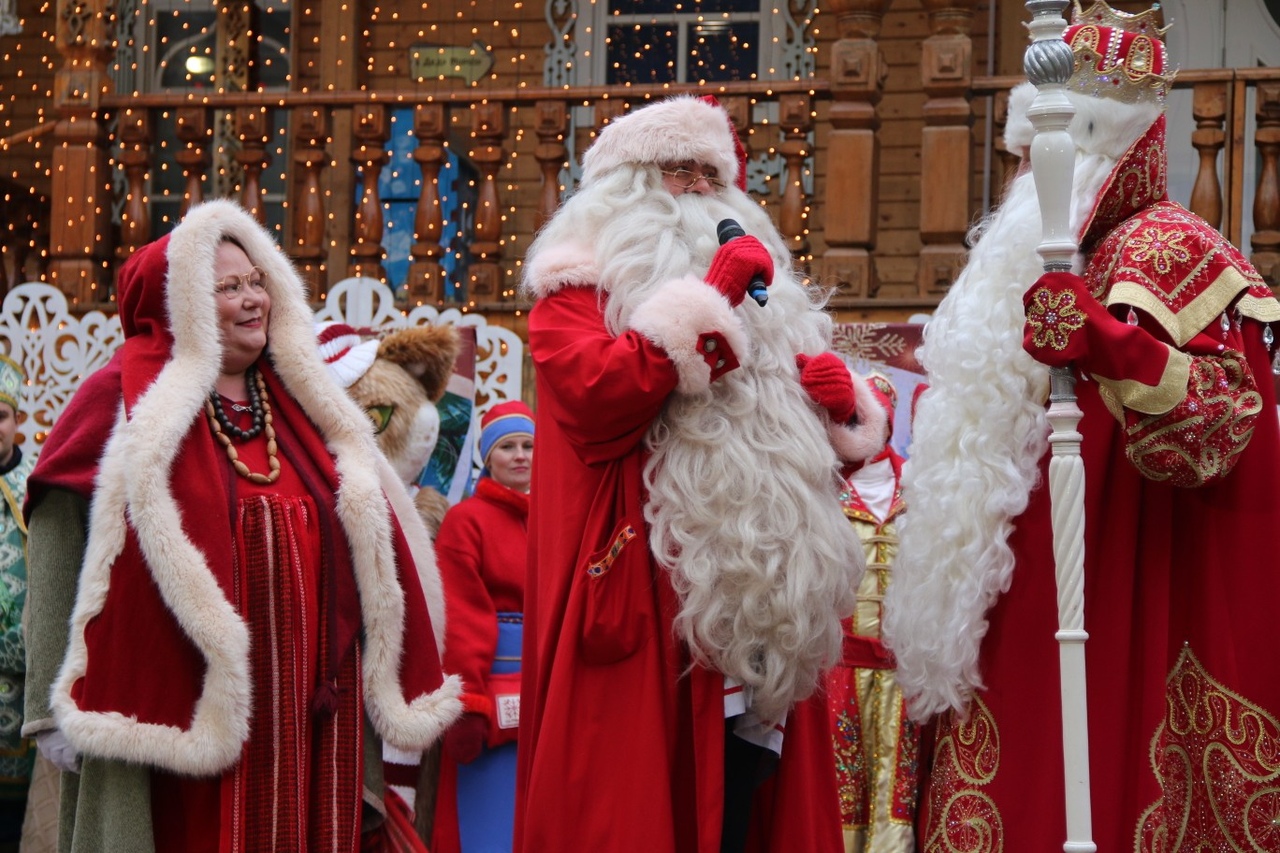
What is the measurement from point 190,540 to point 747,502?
1.11 m

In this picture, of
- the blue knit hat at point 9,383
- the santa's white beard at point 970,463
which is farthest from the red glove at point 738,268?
the blue knit hat at point 9,383

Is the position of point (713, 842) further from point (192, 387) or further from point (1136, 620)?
point (192, 387)

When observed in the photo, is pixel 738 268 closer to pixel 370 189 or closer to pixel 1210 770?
pixel 1210 770

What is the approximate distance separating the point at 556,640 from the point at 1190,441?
1308mm

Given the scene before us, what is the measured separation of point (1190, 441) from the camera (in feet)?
11.0

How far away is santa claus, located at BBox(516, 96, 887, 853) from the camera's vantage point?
358 cm

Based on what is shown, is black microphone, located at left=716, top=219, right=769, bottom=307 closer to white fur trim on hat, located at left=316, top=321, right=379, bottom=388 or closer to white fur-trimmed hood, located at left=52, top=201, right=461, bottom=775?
white fur-trimmed hood, located at left=52, top=201, right=461, bottom=775

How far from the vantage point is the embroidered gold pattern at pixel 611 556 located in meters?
3.62

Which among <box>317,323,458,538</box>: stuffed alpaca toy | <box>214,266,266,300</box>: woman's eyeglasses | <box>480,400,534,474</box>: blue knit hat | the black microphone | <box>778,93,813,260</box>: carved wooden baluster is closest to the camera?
the black microphone

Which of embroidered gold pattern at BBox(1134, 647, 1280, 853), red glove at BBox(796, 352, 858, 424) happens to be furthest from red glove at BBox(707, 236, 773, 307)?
embroidered gold pattern at BBox(1134, 647, 1280, 853)

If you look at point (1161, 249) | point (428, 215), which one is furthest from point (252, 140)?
point (1161, 249)

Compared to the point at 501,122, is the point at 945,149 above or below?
below

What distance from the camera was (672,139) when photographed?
3.95 metres

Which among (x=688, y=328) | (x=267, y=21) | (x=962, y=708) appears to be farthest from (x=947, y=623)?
(x=267, y=21)
